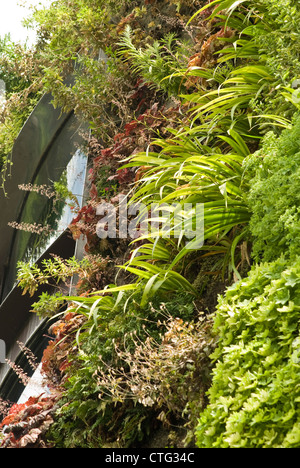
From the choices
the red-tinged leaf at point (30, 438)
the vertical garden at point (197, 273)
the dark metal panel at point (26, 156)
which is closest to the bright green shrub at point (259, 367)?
the vertical garden at point (197, 273)

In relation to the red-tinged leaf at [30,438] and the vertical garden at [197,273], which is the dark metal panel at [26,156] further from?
the red-tinged leaf at [30,438]

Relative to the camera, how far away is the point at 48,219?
7.13 meters

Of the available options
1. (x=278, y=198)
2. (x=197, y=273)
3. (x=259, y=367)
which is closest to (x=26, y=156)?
(x=197, y=273)

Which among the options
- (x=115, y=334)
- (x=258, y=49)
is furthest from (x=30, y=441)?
(x=258, y=49)

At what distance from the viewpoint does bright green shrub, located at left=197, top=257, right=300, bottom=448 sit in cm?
140

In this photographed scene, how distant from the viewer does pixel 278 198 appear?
199 cm

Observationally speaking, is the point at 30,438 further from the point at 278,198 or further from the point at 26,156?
the point at 26,156

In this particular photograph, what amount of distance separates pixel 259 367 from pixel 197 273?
1.27 m

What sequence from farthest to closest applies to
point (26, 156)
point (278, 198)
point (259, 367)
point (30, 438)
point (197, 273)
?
point (26, 156) < point (197, 273) < point (30, 438) < point (278, 198) < point (259, 367)

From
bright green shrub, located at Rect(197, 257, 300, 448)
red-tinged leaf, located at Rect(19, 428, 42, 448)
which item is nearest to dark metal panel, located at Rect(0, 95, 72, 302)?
red-tinged leaf, located at Rect(19, 428, 42, 448)

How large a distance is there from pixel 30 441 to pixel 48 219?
487 centimetres

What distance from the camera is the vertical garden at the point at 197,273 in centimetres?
160
